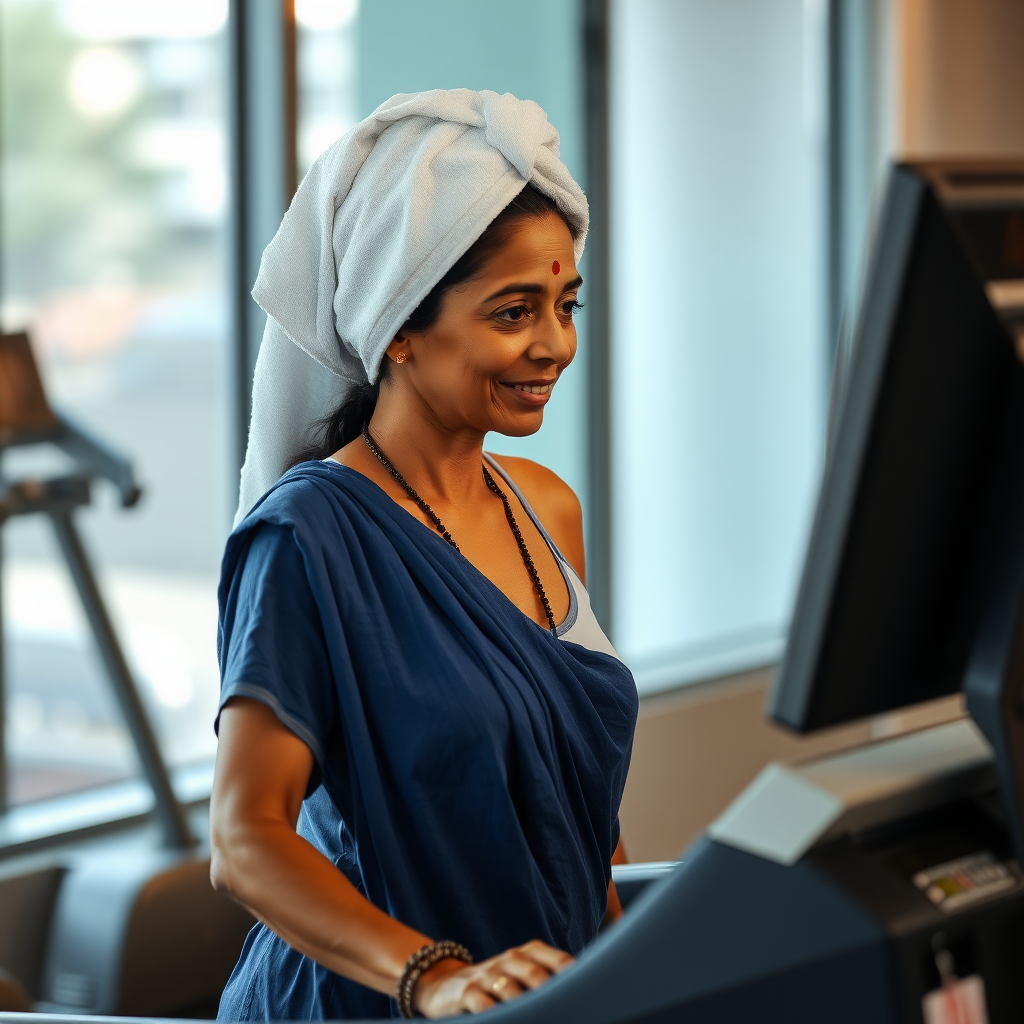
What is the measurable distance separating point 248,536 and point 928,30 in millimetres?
3710

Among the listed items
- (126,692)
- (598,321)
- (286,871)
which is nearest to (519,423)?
(286,871)

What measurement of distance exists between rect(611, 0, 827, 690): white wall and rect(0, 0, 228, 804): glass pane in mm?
1144

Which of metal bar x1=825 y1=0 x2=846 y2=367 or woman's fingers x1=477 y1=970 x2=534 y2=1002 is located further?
metal bar x1=825 y1=0 x2=846 y2=367

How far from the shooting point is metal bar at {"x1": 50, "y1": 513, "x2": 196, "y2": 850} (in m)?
2.46

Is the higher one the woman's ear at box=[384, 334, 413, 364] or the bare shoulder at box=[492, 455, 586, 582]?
the woman's ear at box=[384, 334, 413, 364]

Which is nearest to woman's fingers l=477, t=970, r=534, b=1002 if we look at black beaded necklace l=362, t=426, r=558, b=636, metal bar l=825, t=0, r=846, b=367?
black beaded necklace l=362, t=426, r=558, b=636

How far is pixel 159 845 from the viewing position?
97.3 inches

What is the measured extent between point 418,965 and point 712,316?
3.33 m

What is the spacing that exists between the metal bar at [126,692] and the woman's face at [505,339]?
1247mm

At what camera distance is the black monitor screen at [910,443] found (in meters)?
0.59

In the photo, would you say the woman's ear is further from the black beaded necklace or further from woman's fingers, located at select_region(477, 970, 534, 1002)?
woman's fingers, located at select_region(477, 970, 534, 1002)

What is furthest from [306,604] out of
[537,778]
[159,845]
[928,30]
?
[928,30]

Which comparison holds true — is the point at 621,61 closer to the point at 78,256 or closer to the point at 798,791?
the point at 78,256

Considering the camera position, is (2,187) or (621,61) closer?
(2,187)
